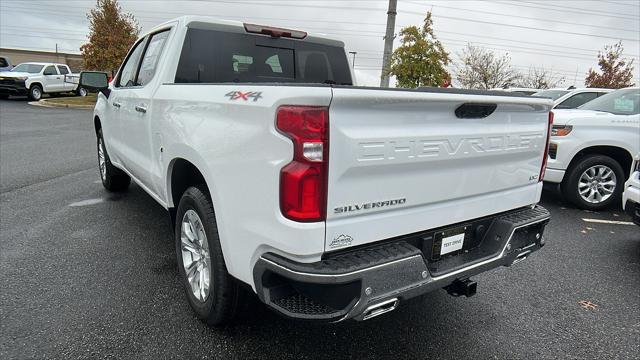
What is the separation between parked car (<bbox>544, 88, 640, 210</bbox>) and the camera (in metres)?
5.71

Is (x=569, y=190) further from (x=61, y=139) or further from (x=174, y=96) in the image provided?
(x=61, y=139)

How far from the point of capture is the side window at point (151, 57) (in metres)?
3.68

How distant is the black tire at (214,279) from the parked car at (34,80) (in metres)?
22.9

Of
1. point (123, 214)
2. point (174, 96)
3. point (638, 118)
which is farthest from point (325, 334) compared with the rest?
point (638, 118)

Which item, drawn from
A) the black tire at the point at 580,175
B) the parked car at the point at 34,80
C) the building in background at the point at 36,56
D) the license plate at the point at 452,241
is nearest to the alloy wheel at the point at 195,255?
the license plate at the point at 452,241

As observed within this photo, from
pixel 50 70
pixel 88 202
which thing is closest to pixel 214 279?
pixel 88 202

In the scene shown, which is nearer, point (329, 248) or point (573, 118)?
point (329, 248)

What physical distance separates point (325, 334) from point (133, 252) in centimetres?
211

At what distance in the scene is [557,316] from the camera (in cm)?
309

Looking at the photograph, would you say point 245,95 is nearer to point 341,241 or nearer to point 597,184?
point 341,241

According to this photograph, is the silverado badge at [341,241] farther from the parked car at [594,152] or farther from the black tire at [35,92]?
the black tire at [35,92]

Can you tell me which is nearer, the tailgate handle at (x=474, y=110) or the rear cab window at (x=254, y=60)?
the tailgate handle at (x=474, y=110)

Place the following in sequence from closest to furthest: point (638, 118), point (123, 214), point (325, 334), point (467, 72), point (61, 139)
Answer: point (325, 334) < point (123, 214) < point (638, 118) < point (61, 139) < point (467, 72)

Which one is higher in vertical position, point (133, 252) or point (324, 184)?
point (324, 184)
